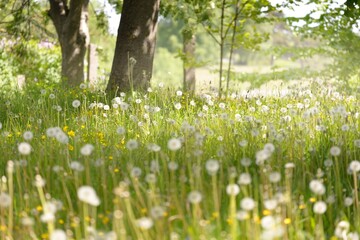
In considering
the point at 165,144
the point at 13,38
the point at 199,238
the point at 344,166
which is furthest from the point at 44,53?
the point at 199,238

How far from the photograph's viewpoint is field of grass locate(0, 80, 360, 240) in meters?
2.71

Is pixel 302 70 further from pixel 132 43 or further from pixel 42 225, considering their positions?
pixel 42 225

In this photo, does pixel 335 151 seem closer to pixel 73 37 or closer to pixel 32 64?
pixel 73 37

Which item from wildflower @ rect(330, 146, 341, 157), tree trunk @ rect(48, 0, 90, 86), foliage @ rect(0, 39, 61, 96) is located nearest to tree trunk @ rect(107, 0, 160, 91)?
tree trunk @ rect(48, 0, 90, 86)

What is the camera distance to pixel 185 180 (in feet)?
10.8

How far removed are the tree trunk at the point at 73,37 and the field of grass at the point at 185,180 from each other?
195 inches

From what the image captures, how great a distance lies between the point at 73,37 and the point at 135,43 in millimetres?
3502

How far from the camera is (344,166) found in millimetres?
4289

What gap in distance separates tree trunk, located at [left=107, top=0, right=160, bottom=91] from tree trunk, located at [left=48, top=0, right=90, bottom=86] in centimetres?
307

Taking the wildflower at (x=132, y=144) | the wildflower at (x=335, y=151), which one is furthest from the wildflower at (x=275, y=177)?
the wildflower at (x=132, y=144)

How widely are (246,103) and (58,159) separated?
3653mm

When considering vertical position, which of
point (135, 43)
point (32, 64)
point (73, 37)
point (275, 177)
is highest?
point (73, 37)

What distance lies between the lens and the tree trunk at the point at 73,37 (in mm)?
11641

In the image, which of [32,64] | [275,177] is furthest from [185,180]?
[32,64]
